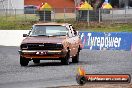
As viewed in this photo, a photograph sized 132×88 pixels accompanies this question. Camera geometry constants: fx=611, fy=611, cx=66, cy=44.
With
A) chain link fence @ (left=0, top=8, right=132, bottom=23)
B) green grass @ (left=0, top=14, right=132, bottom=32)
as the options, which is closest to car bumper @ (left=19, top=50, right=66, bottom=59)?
green grass @ (left=0, top=14, right=132, bottom=32)

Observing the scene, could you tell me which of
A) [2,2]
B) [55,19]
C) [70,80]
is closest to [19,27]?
[55,19]

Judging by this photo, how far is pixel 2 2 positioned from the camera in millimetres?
70875

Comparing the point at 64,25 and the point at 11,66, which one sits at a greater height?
the point at 64,25

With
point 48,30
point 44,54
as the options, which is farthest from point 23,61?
point 48,30

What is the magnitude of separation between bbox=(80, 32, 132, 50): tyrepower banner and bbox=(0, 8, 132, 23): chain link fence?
640 inches

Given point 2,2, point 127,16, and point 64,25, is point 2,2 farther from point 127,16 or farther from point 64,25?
point 64,25

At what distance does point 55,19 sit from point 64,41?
33.0 metres

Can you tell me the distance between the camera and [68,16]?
186 feet

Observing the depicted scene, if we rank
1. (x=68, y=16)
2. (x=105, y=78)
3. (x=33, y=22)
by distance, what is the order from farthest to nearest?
(x=68, y=16) → (x=33, y=22) → (x=105, y=78)

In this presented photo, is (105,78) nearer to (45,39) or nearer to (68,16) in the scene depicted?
(45,39)

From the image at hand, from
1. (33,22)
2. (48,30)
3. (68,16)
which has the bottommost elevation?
(33,22)

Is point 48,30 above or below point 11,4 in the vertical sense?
above

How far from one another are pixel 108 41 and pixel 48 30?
12868 millimetres

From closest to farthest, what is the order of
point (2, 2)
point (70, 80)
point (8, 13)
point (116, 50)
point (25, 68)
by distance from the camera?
point (70, 80) → point (25, 68) → point (116, 50) → point (8, 13) → point (2, 2)
